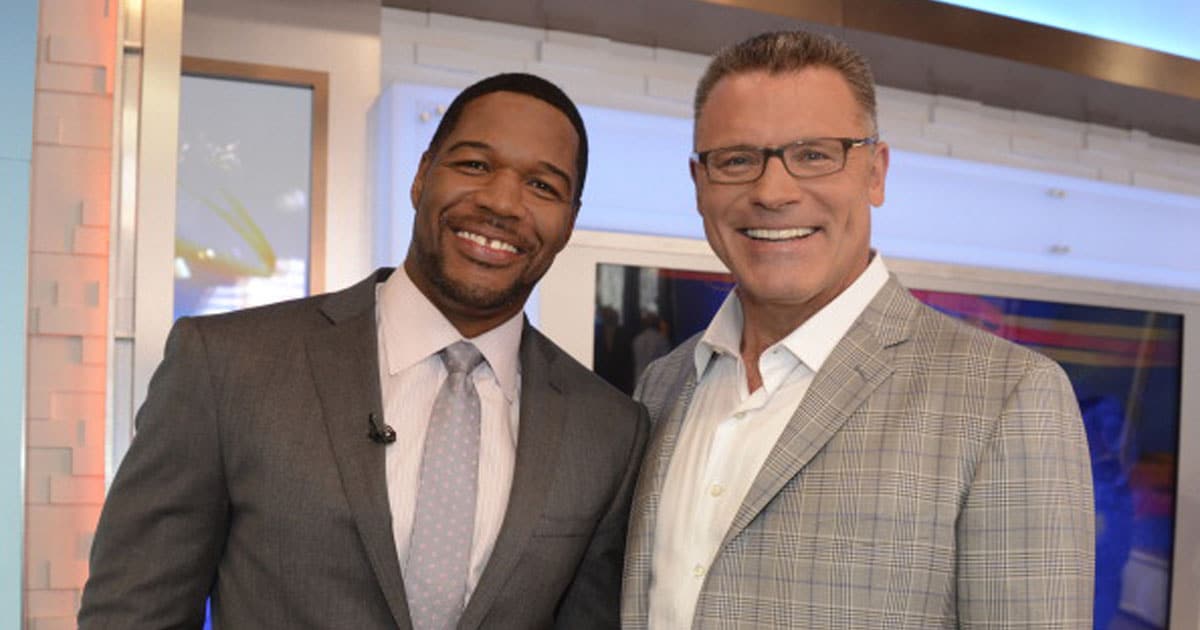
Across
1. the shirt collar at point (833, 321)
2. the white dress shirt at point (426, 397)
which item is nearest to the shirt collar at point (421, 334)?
the white dress shirt at point (426, 397)

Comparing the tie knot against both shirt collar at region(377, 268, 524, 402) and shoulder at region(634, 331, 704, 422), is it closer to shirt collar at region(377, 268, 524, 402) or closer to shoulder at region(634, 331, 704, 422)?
shirt collar at region(377, 268, 524, 402)

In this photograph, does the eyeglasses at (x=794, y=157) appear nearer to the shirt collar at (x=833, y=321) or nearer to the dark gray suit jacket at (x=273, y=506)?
the shirt collar at (x=833, y=321)

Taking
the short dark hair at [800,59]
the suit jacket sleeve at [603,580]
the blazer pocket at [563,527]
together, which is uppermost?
the short dark hair at [800,59]

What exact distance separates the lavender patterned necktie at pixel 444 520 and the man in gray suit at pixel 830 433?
0.92 feet

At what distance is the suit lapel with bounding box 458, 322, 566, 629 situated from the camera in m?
1.69

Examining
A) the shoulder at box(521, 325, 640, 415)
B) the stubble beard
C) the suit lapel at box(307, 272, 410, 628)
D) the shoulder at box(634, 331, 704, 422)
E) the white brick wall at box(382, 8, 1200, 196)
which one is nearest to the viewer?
the suit lapel at box(307, 272, 410, 628)

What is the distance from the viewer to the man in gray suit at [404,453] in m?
1.67

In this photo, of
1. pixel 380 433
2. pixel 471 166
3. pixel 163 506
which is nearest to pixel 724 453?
pixel 380 433

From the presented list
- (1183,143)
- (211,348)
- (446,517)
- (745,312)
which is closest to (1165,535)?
(1183,143)

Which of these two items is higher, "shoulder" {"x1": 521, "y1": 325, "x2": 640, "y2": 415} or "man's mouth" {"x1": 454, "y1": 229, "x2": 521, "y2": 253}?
"man's mouth" {"x1": 454, "y1": 229, "x2": 521, "y2": 253}

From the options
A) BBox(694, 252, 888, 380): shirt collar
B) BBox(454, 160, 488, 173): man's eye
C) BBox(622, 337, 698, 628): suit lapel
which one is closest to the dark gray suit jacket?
BBox(622, 337, 698, 628): suit lapel

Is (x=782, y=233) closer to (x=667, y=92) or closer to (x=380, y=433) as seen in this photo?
(x=380, y=433)

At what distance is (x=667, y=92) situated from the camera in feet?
11.2

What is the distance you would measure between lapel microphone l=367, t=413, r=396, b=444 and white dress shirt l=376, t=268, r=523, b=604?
4 centimetres
